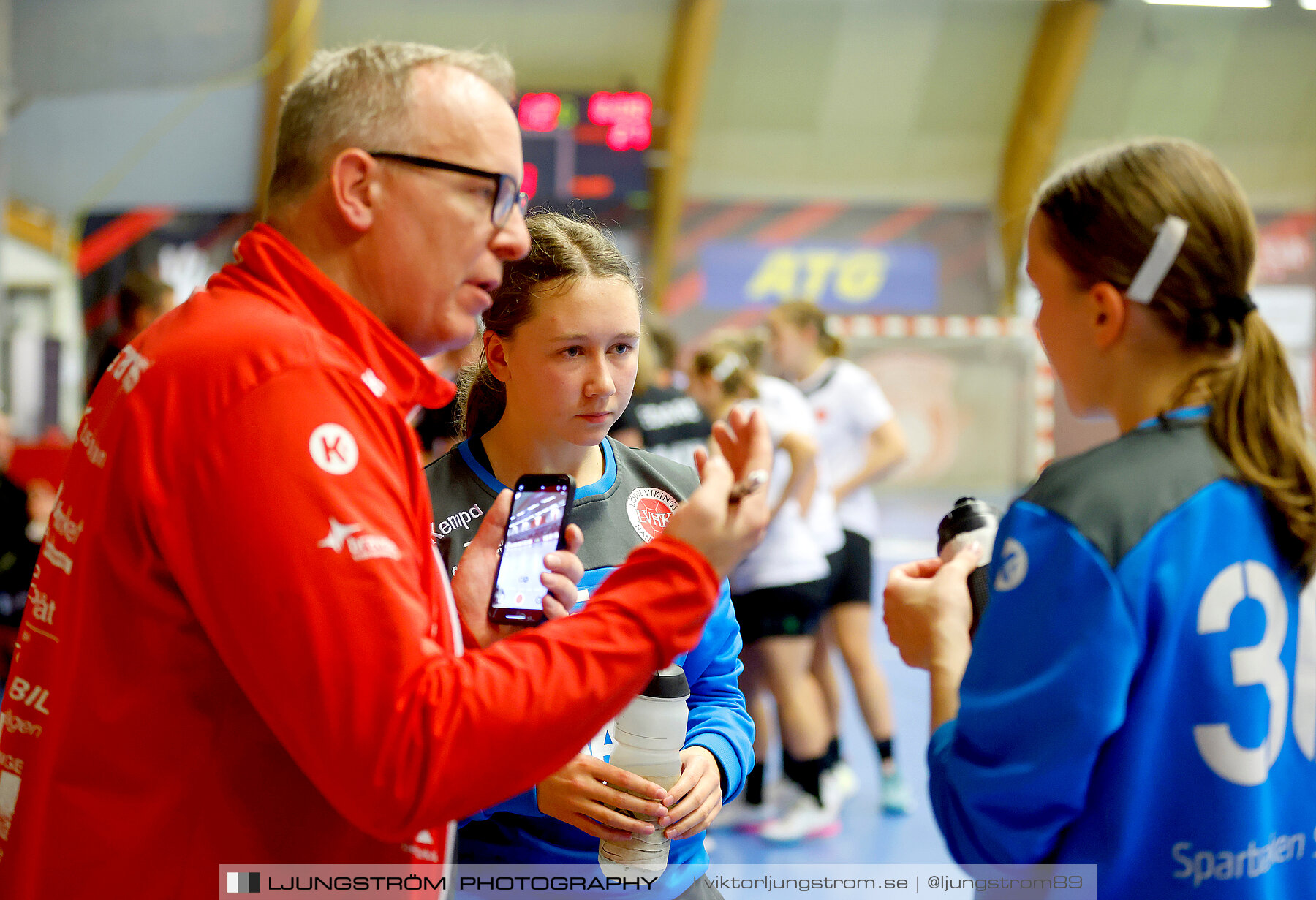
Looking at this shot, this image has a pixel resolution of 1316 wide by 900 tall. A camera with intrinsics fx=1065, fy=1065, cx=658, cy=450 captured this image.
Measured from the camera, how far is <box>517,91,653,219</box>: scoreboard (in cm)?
1105

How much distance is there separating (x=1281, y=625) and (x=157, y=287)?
4.58 metres

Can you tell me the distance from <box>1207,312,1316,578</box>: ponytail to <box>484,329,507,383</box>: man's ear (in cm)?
105

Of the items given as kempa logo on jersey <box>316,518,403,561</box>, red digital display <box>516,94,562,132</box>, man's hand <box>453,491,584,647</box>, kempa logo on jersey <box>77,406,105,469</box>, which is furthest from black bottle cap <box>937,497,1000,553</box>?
red digital display <box>516,94,562,132</box>

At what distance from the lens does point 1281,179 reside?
14047mm

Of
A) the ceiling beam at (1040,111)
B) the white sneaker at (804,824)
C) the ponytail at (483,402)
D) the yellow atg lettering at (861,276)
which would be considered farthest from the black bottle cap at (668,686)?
the yellow atg lettering at (861,276)

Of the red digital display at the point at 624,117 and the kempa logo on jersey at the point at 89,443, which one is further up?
the kempa logo on jersey at the point at 89,443

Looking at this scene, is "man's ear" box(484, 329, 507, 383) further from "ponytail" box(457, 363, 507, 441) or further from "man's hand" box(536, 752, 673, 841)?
"man's hand" box(536, 752, 673, 841)

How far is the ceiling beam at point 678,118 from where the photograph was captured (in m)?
11.6

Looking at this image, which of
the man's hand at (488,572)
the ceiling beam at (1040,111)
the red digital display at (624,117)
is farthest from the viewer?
the ceiling beam at (1040,111)

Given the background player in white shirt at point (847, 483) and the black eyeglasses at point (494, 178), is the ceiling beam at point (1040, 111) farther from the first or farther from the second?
the black eyeglasses at point (494, 178)

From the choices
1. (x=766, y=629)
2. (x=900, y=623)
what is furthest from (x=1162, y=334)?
(x=766, y=629)

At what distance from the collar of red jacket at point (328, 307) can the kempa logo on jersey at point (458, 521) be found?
0.53 meters

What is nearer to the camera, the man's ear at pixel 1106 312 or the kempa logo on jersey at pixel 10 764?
the kempa logo on jersey at pixel 10 764

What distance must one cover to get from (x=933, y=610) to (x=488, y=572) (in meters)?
0.54
